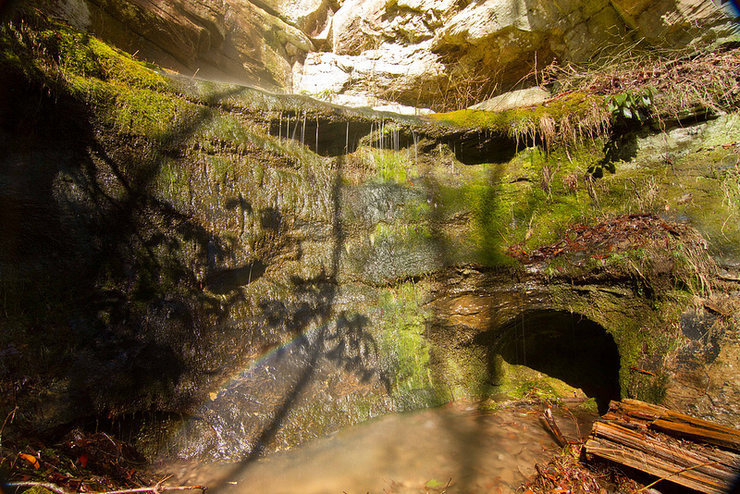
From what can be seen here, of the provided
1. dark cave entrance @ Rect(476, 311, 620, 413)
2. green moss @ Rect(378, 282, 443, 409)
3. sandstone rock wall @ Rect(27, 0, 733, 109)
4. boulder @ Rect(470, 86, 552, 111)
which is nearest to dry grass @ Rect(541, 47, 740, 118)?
sandstone rock wall @ Rect(27, 0, 733, 109)

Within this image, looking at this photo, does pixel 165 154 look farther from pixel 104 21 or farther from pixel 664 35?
pixel 664 35

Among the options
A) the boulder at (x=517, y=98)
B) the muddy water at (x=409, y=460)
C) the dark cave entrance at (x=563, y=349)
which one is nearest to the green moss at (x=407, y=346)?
the muddy water at (x=409, y=460)

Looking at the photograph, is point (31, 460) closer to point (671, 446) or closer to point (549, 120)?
point (671, 446)

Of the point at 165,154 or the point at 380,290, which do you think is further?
the point at 380,290

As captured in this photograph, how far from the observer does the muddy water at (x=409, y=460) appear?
115 inches

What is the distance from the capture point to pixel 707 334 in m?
3.43

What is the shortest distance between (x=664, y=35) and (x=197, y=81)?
7.14 meters

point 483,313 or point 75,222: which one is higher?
point 75,222

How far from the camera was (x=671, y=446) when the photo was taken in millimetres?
2471

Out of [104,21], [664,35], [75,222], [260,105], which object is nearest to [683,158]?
[664,35]

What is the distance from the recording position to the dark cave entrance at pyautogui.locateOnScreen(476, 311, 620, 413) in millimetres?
4426

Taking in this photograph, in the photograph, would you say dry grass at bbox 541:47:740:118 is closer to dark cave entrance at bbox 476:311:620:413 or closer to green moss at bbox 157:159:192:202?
dark cave entrance at bbox 476:311:620:413

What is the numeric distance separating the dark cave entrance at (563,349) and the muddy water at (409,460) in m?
0.77

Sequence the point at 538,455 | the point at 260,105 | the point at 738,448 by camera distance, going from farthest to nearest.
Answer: the point at 260,105
the point at 538,455
the point at 738,448
